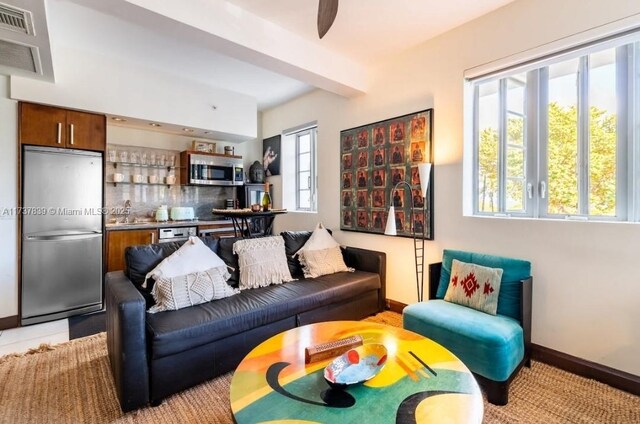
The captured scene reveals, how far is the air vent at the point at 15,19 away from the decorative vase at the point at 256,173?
10.4ft

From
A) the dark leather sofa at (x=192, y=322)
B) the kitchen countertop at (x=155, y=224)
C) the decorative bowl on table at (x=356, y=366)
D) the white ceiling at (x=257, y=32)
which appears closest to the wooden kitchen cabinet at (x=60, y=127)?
the white ceiling at (x=257, y=32)

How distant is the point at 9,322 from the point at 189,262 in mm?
2216

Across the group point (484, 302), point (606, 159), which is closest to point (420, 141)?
point (606, 159)

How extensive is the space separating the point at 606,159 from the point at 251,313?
8.95 ft

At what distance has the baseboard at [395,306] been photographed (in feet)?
10.6

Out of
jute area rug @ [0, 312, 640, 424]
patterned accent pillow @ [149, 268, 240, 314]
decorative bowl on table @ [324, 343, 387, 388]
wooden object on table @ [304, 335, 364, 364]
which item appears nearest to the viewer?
decorative bowl on table @ [324, 343, 387, 388]

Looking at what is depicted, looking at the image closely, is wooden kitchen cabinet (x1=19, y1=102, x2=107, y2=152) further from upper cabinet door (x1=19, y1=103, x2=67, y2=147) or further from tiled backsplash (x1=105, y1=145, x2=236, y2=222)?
tiled backsplash (x1=105, y1=145, x2=236, y2=222)

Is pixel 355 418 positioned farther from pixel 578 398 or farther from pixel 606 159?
pixel 606 159

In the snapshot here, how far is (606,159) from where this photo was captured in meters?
2.12

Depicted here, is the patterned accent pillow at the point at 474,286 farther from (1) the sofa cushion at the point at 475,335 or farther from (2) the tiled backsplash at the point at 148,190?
(2) the tiled backsplash at the point at 148,190

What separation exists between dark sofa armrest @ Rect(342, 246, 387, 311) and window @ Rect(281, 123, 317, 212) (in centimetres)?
156

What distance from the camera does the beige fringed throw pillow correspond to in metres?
2.65

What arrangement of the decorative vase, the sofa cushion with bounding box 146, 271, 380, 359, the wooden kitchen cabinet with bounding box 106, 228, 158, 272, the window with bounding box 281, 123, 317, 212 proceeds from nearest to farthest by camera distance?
the sofa cushion with bounding box 146, 271, 380, 359, the wooden kitchen cabinet with bounding box 106, 228, 158, 272, the window with bounding box 281, 123, 317, 212, the decorative vase

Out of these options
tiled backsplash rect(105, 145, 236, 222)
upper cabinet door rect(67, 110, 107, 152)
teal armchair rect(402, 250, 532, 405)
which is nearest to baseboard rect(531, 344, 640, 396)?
teal armchair rect(402, 250, 532, 405)
